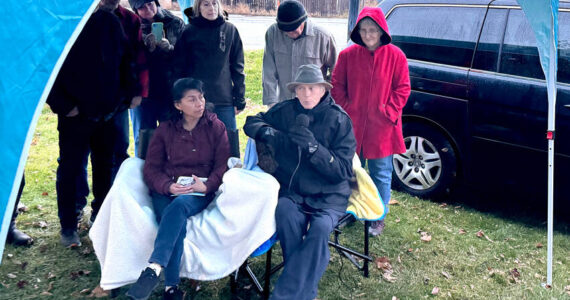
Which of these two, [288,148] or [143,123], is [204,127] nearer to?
[288,148]

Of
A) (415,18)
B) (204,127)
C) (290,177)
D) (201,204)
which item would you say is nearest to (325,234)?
(290,177)

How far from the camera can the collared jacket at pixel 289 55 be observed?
15.3ft

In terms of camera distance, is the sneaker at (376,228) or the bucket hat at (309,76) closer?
the bucket hat at (309,76)

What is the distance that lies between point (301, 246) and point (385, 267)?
1.11 metres

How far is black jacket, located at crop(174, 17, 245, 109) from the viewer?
182 inches

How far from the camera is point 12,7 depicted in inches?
91.9

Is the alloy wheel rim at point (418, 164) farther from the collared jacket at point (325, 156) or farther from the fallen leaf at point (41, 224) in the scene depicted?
the fallen leaf at point (41, 224)

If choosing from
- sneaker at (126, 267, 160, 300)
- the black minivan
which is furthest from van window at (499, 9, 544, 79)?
sneaker at (126, 267, 160, 300)

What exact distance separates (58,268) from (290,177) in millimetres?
1937

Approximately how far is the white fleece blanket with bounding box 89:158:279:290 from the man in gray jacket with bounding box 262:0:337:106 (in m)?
1.58

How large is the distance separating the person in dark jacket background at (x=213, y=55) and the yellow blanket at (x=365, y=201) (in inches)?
49.7

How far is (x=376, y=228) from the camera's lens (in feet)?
15.6

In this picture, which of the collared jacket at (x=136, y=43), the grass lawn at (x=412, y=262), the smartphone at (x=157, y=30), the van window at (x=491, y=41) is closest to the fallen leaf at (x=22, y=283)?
the grass lawn at (x=412, y=262)

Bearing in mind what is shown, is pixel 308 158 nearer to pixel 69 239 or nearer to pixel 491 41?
pixel 69 239
